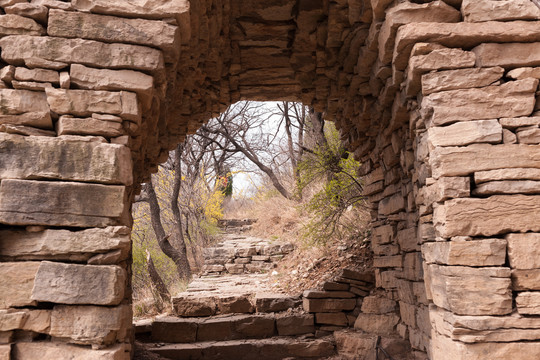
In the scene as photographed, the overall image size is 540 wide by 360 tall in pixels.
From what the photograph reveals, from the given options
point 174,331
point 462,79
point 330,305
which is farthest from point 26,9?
point 330,305

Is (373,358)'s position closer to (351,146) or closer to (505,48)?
(351,146)

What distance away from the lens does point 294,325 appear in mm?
6012

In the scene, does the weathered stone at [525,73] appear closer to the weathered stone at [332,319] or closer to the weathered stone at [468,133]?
the weathered stone at [468,133]

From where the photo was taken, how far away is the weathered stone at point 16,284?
2.46 metres

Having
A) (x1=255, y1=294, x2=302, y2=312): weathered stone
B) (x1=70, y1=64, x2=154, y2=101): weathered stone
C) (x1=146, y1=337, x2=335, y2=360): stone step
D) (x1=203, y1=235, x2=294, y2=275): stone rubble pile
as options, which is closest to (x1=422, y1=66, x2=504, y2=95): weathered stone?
(x1=70, y1=64, x2=154, y2=101): weathered stone

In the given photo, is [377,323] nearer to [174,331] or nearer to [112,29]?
[174,331]

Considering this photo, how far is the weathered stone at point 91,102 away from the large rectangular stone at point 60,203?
0.49 metres

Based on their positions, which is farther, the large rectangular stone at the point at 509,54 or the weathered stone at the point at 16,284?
the large rectangular stone at the point at 509,54

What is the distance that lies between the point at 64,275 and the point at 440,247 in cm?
237

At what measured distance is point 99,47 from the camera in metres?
2.77

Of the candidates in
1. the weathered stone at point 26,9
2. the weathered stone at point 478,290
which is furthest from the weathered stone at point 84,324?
the weathered stone at point 478,290

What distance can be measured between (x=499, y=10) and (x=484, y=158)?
1029 millimetres

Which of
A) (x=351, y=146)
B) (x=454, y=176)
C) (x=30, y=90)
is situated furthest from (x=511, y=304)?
(x=351, y=146)

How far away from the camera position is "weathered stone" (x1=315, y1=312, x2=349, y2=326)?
20.0 feet
